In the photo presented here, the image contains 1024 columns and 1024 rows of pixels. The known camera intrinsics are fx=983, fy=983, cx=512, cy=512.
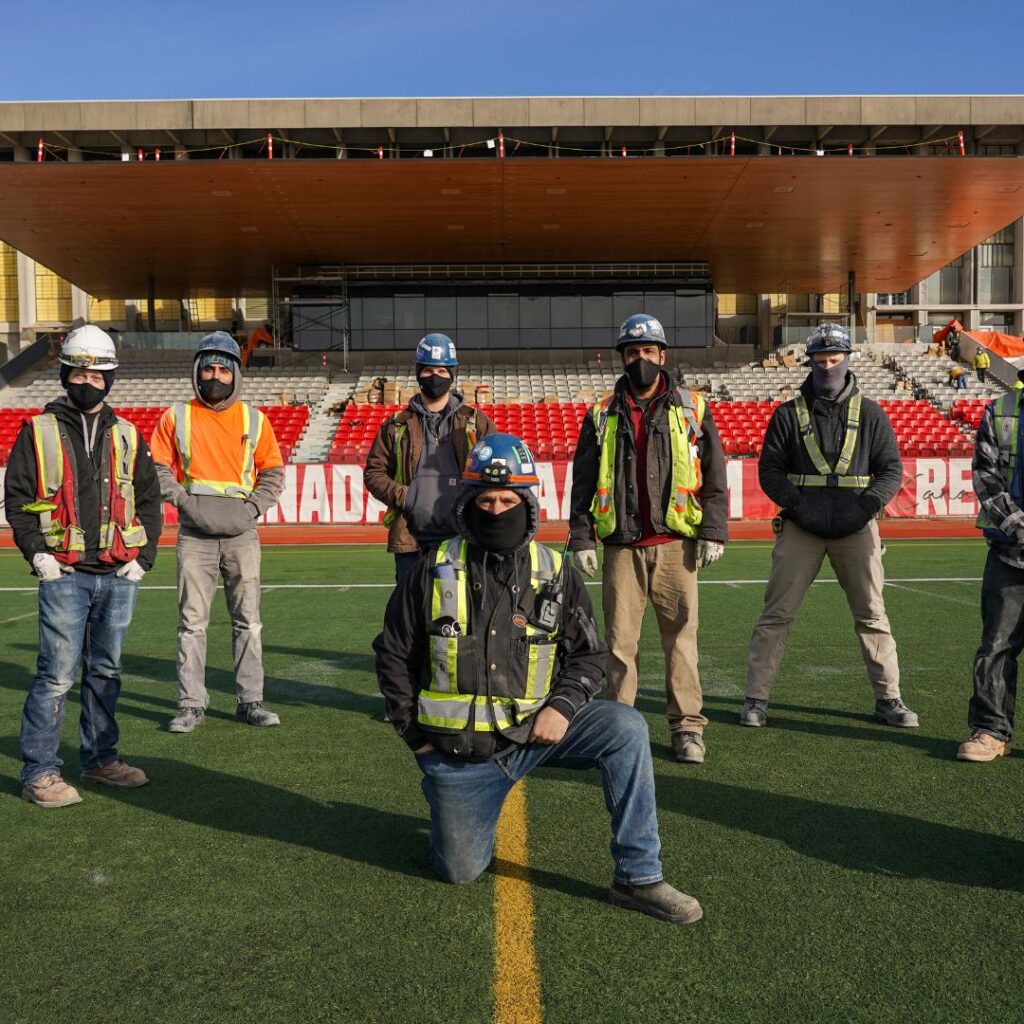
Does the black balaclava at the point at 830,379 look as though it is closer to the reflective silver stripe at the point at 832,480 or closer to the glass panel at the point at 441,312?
the reflective silver stripe at the point at 832,480

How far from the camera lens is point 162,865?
3742 mm

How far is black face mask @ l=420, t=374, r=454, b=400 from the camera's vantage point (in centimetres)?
572

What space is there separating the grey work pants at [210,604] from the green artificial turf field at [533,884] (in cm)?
28

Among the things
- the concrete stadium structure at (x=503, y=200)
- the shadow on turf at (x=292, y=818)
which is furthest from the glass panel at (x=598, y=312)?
the shadow on turf at (x=292, y=818)

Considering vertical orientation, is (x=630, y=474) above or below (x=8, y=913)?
above

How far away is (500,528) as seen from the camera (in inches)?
131

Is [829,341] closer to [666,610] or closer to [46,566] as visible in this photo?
[666,610]

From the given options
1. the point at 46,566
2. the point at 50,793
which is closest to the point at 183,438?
the point at 46,566

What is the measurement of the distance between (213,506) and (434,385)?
1.44 m

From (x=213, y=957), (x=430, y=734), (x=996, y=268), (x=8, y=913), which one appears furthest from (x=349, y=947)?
(x=996, y=268)

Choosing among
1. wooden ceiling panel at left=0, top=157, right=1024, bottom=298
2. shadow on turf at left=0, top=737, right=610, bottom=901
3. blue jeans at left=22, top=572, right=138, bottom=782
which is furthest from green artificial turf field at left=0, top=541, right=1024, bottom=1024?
wooden ceiling panel at left=0, top=157, right=1024, bottom=298

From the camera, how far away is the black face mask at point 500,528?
3.33 meters

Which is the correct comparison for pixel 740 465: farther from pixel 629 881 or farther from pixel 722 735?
pixel 629 881

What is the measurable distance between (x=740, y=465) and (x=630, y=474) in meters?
15.7
